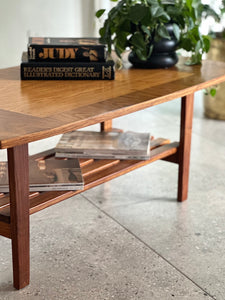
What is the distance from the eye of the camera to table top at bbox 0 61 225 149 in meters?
1.36

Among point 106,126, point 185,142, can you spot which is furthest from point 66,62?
point 185,142

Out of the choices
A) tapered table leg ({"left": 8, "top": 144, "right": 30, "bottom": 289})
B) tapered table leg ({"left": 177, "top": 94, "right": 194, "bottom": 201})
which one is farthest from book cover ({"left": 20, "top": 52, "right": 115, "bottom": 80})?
tapered table leg ({"left": 8, "top": 144, "right": 30, "bottom": 289})

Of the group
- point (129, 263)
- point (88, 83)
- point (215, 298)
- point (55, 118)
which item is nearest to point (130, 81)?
point (88, 83)

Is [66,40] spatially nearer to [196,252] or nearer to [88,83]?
[88,83]

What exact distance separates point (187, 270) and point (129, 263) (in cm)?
19

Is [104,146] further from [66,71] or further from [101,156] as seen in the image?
[66,71]

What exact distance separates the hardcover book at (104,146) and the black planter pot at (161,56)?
297 mm

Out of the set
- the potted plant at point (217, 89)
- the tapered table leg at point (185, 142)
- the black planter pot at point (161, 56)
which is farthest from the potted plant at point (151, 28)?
the potted plant at point (217, 89)

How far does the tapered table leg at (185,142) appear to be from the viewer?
6.60ft

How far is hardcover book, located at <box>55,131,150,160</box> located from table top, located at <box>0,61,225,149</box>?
0.86ft

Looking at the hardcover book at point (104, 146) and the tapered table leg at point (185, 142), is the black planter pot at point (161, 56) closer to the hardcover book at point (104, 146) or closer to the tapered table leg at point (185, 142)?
the tapered table leg at point (185, 142)

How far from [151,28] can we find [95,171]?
2.07 ft

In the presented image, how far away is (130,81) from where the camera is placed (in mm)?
1848

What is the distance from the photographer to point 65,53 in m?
1.81
